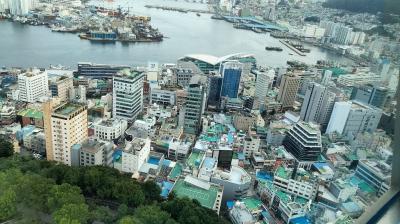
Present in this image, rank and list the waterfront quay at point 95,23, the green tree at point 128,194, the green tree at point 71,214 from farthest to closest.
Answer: the waterfront quay at point 95,23 < the green tree at point 128,194 < the green tree at point 71,214

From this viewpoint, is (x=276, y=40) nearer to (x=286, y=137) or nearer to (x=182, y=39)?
(x=182, y=39)

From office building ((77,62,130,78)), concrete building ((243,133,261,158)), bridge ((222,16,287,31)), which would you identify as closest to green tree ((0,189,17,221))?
concrete building ((243,133,261,158))

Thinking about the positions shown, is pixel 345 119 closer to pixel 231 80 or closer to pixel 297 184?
pixel 297 184

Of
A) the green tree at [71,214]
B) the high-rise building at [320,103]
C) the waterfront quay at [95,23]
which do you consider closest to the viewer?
the green tree at [71,214]

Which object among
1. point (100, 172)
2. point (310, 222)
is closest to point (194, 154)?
point (100, 172)

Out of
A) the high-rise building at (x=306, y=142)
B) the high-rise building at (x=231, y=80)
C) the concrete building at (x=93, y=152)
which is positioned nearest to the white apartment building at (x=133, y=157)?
the concrete building at (x=93, y=152)

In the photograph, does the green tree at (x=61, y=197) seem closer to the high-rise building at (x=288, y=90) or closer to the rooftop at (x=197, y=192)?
the rooftop at (x=197, y=192)
